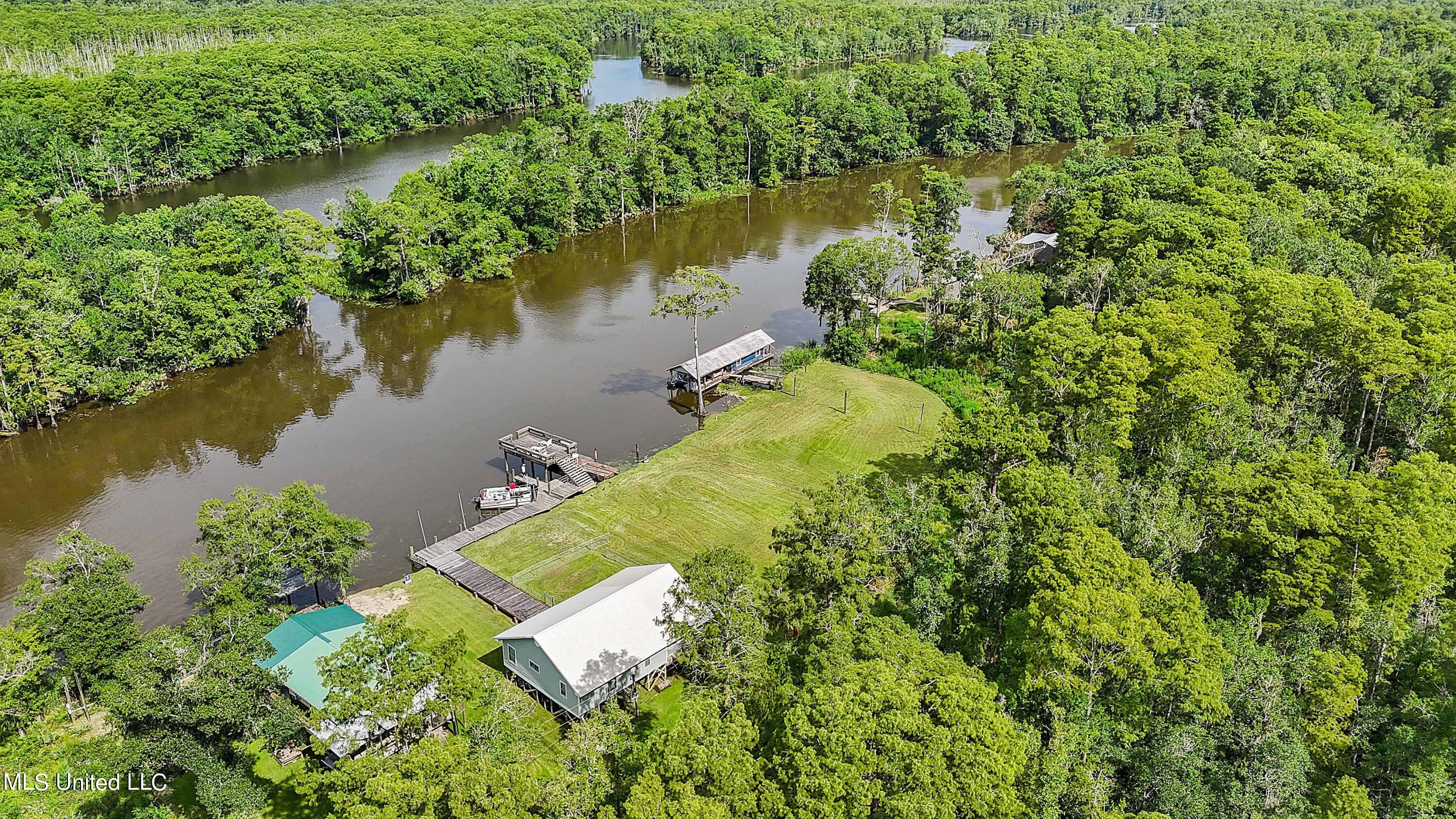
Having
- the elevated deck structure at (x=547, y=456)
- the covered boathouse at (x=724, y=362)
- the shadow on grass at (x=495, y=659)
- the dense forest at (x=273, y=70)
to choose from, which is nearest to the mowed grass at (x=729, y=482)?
the elevated deck structure at (x=547, y=456)

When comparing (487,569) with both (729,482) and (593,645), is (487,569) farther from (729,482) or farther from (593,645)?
(729,482)

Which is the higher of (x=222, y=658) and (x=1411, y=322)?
(x=1411, y=322)

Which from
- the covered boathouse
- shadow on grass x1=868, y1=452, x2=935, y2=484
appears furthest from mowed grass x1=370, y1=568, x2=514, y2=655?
the covered boathouse

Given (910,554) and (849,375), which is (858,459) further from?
(910,554)

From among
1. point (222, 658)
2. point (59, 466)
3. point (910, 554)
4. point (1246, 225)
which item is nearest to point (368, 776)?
point (222, 658)

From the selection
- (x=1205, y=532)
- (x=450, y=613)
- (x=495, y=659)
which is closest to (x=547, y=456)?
(x=450, y=613)

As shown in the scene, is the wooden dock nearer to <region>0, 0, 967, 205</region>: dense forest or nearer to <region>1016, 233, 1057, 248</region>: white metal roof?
<region>1016, 233, 1057, 248</region>: white metal roof

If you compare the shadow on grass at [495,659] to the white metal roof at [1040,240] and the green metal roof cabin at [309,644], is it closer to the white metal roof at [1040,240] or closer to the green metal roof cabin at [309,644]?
the green metal roof cabin at [309,644]
